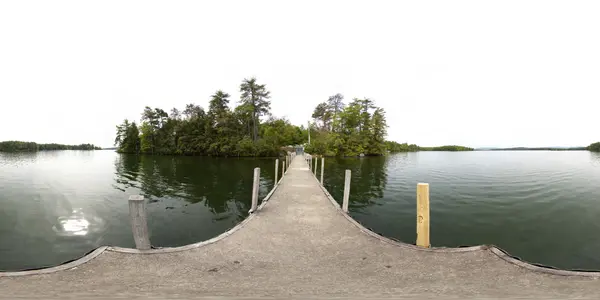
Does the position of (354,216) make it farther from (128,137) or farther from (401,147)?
(401,147)

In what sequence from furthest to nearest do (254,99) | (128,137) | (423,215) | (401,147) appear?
(401,147), (128,137), (254,99), (423,215)

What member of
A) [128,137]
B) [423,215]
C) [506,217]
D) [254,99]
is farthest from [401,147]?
[128,137]

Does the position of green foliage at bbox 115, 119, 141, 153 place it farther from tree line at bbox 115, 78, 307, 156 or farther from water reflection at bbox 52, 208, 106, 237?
water reflection at bbox 52, 208, 106, 237

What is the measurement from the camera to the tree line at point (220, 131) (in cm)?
4887

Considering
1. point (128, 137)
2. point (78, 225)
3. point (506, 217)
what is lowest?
point (78, 225)

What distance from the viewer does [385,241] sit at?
450 centimetres

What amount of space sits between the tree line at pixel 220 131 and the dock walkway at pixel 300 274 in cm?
4318

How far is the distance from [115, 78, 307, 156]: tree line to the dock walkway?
43.2 m

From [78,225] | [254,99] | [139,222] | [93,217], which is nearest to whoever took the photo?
[139,222]

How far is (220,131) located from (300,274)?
50150 mm

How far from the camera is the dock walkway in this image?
9.37 ft

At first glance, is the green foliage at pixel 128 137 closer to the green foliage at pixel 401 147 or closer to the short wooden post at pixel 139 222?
the short wooden post at pixel 139 222

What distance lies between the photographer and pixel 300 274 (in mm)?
3422

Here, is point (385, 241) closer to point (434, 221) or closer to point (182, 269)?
point (182, 269)
